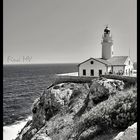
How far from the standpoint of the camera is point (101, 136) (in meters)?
18.0

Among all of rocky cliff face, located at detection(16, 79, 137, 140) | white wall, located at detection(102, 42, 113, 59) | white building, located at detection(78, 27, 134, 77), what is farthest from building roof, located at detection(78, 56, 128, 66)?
rocky cliff face, located at detection(16, 79, 137, 140)

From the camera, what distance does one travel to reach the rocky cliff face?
61.1ft

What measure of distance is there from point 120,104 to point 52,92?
13460mm

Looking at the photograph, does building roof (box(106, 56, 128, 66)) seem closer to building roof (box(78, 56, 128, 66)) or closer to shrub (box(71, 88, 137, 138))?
building roof (box(78, 56, 128, 66))

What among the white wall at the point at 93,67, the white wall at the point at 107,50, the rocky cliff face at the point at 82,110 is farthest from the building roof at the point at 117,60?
the rocky cliff face at the point at 82,110

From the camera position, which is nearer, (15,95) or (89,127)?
(89,127)

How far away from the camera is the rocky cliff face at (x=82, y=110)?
18.6 meters

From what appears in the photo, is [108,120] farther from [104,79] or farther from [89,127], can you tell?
[104,79]

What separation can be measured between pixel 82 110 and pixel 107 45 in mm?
19610

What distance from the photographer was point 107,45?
1650 inches

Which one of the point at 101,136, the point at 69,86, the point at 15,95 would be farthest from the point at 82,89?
the point at 15,95

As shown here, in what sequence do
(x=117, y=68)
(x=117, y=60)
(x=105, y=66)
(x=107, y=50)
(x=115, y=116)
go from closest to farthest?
(x=115, y=116) < (x=105, y=66) < (x=117, y=68) < (x=117, y=60) < (x=107, y=50)

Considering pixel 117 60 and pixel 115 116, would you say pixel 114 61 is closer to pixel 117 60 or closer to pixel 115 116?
pixel 117 60

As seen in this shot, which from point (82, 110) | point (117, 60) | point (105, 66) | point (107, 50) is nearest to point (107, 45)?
point (107, 50)
